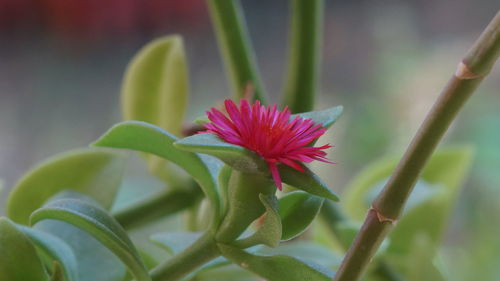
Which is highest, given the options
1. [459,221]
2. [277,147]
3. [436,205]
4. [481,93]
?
[277,147]

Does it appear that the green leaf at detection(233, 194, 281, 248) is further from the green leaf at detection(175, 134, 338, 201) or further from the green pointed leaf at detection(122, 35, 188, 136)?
the green pointed leaf at detection(122, 35, 188, 136)

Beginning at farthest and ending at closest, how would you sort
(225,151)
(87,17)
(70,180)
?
1. (87,17)
2. (70,180)
3. (225,151)

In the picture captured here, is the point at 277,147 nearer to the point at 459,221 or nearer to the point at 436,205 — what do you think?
the point at 436,205

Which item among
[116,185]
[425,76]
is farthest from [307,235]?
[425,76]

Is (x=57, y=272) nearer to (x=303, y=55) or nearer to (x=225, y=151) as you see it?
(x=225, y=151)

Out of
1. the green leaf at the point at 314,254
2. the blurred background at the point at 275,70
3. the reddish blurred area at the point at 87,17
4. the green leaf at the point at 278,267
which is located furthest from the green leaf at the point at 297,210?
the reddish blurred area at the point at 87,17

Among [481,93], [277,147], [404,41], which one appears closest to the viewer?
[277,147]

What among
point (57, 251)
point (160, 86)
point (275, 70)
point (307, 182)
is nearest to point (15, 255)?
point (57, 251)

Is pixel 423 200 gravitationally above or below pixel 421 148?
below
